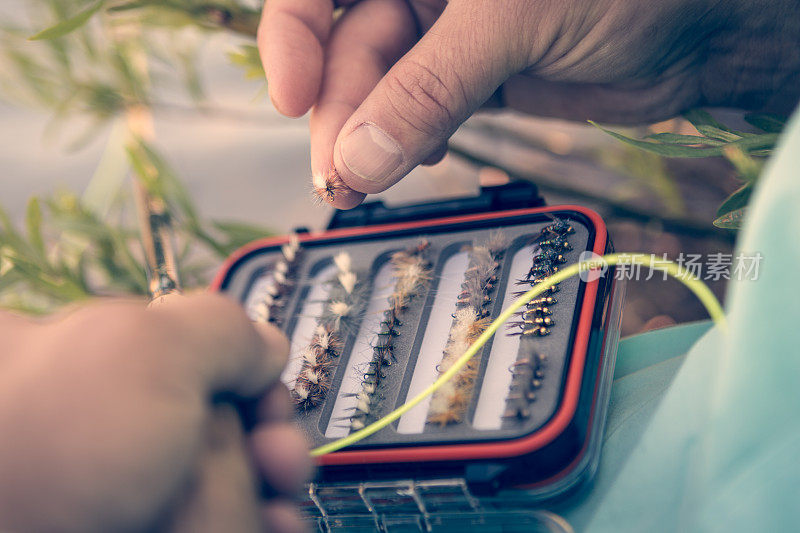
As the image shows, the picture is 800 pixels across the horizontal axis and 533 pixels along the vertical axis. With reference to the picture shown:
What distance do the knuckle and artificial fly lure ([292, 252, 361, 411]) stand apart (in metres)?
0.12

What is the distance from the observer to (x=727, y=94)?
23.3 inches

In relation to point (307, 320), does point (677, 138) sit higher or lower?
higher

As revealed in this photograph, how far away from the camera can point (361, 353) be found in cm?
44

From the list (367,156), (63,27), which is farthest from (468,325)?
(63,27)

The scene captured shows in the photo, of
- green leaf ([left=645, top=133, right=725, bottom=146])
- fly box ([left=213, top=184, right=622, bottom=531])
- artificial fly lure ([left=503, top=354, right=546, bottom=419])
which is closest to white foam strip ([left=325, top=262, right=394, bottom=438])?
fly box ([left=213, top=184, right=622, bottom=531])

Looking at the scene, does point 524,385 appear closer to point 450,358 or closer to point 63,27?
point 450,358

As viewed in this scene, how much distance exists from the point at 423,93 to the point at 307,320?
191 mm

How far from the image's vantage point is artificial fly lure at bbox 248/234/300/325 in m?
0.50

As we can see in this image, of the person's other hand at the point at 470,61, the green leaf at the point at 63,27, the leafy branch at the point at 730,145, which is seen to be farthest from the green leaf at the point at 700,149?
the green leaf at the point at 63,27

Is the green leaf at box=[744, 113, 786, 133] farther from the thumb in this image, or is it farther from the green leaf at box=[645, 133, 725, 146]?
the thumb

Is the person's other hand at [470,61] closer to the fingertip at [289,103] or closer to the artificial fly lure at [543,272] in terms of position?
the fingertip at [289,103]

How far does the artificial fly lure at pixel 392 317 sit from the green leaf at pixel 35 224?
0.32m

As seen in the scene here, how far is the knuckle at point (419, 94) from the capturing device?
429 millimetres

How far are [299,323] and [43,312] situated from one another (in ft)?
0.99
